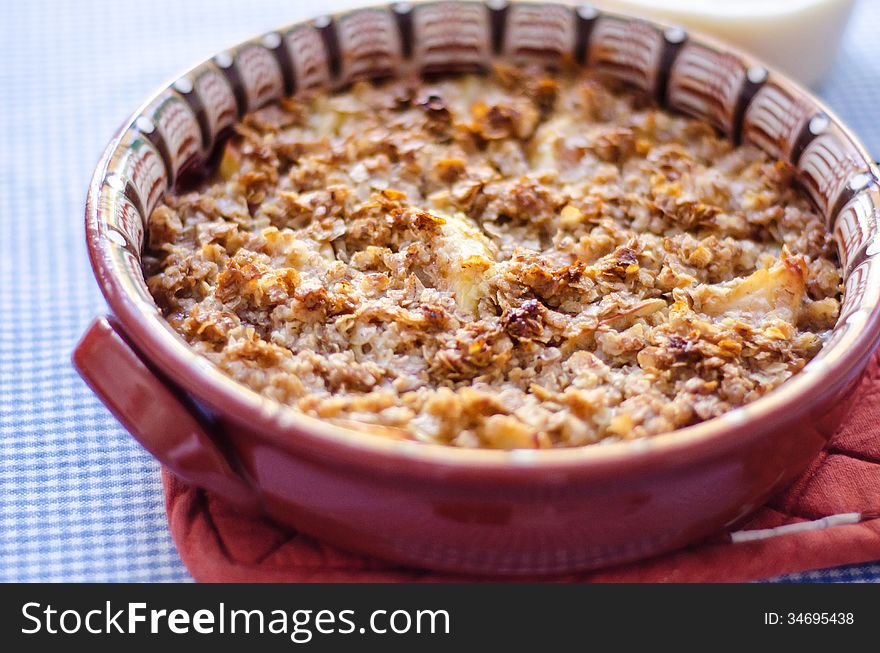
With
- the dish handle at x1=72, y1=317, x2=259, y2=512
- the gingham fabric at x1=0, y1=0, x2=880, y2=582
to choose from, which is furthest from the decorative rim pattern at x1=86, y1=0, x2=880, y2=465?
the gingham fabric at x1=0, y1=0, x2=880, y2=582

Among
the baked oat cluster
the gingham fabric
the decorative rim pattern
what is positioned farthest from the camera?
the gingham fabric

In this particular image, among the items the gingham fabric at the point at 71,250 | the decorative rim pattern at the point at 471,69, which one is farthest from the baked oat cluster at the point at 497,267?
the gingham fabric at the point at 71,250

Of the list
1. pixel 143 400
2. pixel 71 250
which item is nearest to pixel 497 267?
pixel 143 400

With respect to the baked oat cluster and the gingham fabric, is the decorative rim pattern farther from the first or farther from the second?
the gingham fabric

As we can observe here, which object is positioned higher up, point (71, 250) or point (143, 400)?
point (143, 400)

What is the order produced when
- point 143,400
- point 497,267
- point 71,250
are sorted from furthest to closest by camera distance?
point 71,250, point 497,267, point 143,400

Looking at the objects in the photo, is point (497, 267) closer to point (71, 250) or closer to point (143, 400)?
point (143, 400)

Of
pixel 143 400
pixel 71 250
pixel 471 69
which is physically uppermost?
pixel 471 69

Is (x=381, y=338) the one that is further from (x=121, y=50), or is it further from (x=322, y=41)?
(x=121, y=50)
